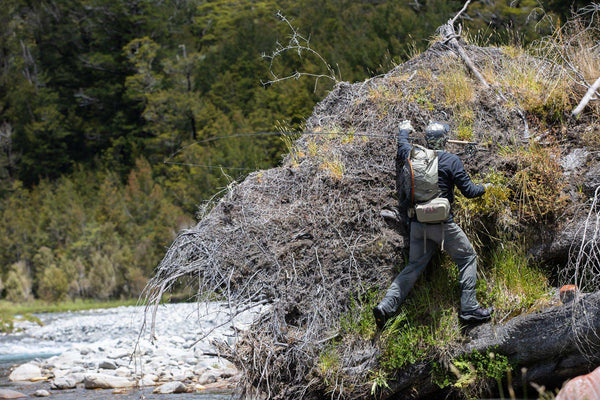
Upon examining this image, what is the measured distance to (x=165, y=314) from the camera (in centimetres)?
1947

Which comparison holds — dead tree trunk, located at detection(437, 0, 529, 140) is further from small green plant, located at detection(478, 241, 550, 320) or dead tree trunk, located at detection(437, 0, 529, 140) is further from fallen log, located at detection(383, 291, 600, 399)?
fallen log, located at detection(383, 291, 600, 399)

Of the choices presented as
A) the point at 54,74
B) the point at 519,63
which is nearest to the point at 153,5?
the point at 54,74

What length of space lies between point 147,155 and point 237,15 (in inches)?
393

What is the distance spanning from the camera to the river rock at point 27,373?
11.8 m

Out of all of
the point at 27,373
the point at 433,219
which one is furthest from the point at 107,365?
the point at 433,219

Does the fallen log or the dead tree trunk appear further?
the dead tree trunk

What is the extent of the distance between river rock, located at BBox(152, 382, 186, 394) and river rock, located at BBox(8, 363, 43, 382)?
297 cm

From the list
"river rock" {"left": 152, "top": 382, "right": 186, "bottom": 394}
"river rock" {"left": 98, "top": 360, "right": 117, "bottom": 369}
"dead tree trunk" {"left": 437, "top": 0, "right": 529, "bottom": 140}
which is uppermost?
"dead tree trunk" {"left": 437, "top": 0, "right": 529, "bottom": 140}

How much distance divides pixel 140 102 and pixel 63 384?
29770 millimetres

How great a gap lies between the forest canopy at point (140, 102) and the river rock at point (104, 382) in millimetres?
9267

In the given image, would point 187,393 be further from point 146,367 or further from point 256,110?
point 256,110

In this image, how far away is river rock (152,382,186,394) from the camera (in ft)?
32.9

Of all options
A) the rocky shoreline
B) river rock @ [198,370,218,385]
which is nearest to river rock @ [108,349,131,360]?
the rocky shoreline

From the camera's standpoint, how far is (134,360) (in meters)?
11.1
